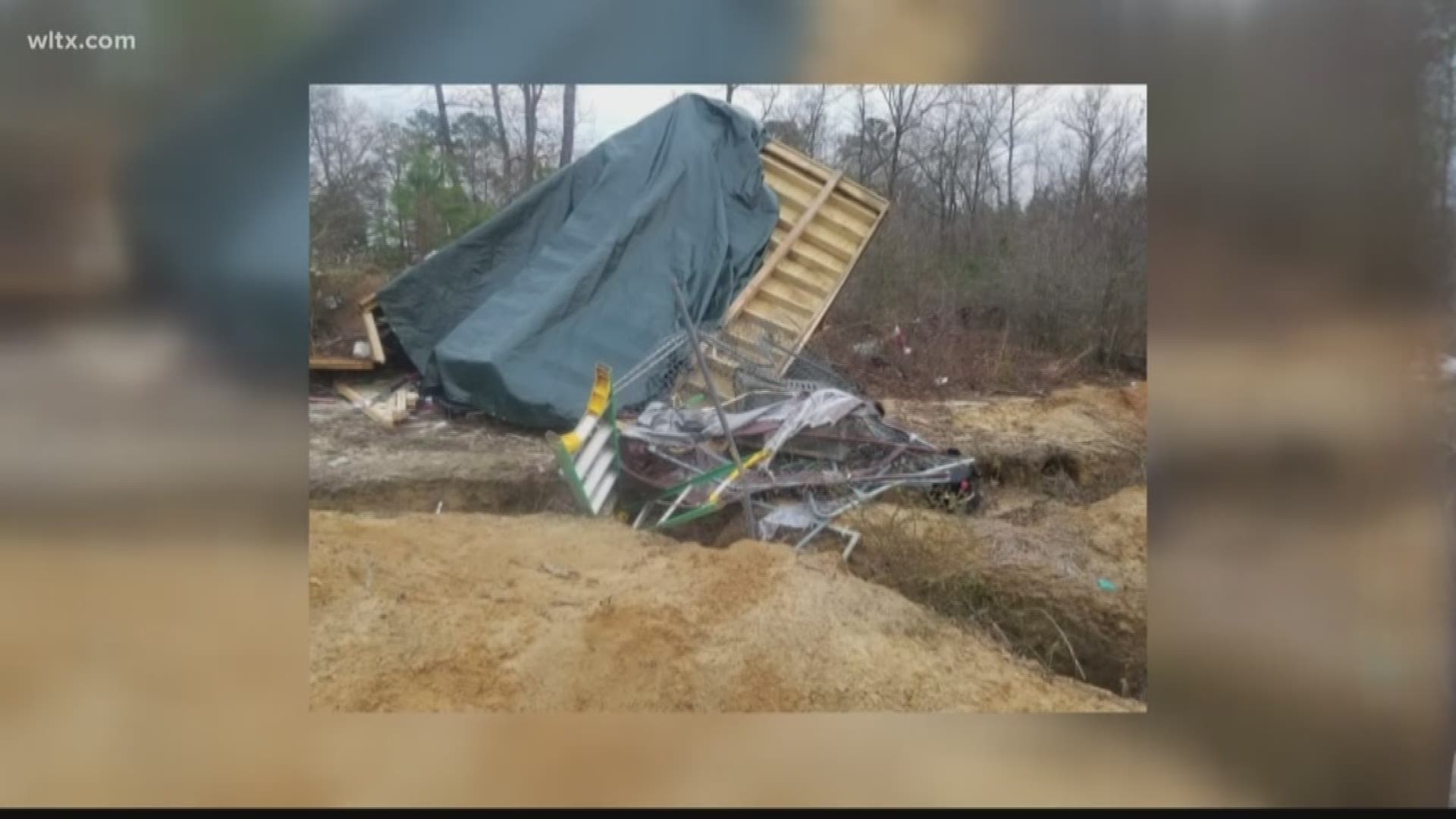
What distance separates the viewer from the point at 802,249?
6.31 feet

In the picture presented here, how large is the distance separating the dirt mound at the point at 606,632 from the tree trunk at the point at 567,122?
36.0 inches

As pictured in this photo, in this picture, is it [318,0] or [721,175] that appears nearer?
[318,0]

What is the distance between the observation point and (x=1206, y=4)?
5.80 ft

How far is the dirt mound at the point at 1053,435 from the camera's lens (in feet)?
5.91

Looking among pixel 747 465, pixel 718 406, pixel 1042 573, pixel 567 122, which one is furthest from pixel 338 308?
pixel 1042 573

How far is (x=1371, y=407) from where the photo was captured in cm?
182

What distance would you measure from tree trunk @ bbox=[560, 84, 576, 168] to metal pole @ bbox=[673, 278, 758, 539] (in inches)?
18.0

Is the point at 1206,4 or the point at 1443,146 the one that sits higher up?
the point at 1206,4

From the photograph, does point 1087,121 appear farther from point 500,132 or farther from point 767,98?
point 500,132

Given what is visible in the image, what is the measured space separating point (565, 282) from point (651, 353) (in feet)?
0.93

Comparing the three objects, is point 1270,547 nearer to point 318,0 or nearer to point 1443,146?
point 1443,146
